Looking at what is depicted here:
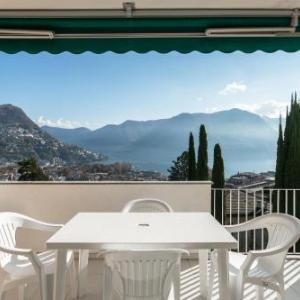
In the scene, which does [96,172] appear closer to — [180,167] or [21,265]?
[180,167]

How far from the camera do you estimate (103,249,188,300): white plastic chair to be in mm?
2789

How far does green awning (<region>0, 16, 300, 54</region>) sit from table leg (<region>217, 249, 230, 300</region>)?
239cm

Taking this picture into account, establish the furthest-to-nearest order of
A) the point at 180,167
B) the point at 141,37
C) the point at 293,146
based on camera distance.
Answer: the point at 180,167, the point at 293,146, the point at 141,37

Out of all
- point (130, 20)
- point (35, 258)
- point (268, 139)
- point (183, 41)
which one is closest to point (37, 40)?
point (130, 20)

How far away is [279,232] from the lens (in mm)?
3955

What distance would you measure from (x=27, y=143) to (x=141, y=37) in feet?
24.0

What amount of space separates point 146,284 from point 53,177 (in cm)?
850

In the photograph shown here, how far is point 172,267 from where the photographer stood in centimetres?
289

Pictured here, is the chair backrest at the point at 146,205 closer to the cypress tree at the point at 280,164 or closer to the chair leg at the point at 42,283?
the chair leg at the point at 42,283

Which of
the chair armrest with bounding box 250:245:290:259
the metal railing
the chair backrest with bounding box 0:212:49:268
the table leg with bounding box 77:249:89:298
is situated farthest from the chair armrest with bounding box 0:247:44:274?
the metal railing

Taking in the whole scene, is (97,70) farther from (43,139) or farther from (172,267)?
(172,267)

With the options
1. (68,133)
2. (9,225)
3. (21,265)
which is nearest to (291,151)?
(68,133)

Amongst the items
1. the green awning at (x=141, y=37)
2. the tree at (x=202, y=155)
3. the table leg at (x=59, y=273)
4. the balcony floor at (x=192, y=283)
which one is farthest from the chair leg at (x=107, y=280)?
the tree at (x=202, y=155)
